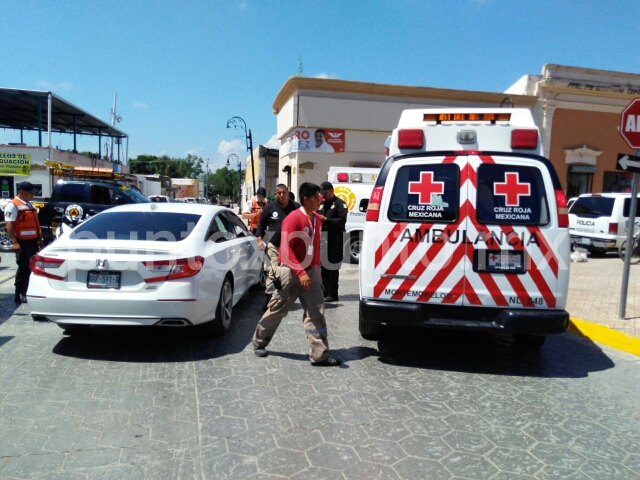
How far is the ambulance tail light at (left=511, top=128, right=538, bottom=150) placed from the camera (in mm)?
4941

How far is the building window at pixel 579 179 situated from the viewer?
2253cm

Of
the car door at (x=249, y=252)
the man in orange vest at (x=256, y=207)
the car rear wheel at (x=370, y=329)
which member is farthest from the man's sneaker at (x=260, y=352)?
the man in orange vest at (x=256, y=207)

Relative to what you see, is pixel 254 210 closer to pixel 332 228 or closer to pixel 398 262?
pixel 332 228

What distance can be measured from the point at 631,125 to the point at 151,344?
6524 mm

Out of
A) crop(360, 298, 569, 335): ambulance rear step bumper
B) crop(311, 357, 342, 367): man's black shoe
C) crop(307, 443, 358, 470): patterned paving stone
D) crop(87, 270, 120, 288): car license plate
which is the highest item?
crop(87, 270, 120, 288): car license plate

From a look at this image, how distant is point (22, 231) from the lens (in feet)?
24.1

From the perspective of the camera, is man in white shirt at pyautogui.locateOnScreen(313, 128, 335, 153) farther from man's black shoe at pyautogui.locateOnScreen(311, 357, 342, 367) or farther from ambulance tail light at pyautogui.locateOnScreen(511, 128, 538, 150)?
man's black shoe at pyautogui.locateOnScreen(311, 357, 342, 367)

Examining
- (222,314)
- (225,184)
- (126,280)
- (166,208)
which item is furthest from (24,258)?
(225,184)

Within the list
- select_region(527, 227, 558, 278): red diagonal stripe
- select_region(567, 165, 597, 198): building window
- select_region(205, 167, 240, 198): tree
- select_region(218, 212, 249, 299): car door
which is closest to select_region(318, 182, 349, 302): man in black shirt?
select_region(218, 212, 249, 299): car door

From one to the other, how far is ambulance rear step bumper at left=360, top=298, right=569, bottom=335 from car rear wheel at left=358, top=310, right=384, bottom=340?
666 millimetres

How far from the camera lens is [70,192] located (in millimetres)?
13352

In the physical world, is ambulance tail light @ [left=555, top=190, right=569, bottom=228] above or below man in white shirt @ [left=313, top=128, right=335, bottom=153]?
below

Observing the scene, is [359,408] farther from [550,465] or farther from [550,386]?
[550,386]

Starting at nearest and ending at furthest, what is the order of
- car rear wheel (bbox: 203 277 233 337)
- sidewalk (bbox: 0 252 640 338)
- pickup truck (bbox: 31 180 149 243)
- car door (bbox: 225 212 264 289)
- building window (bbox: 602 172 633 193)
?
1. car rear wheel (bbox: 203 277 233 337)
2. sidewalk (bbox: 0 252 640 338)
3. car door (bbox: 225 212 264 289)
4. pickup truck (bbox: 31 180 149 243)
5. building window (bbox: 602 172 633 193)
